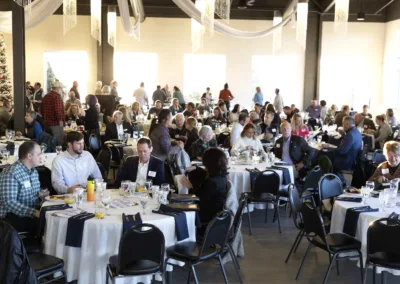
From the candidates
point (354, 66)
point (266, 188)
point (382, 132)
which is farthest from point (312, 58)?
point (266, 188)

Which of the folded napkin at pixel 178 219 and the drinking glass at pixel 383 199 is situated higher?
the drinking glass at pixel 383 199

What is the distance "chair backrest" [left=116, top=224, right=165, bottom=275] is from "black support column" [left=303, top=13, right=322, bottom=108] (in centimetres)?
1784

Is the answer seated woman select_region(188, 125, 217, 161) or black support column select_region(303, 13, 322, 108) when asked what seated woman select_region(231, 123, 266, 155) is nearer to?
seated woman select_region(188, 125, 217, 161)

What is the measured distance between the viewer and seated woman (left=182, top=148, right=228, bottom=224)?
17.5 feet

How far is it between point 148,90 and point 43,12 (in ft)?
38.9

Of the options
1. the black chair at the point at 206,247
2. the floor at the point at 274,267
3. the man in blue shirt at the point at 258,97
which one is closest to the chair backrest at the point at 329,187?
the floor at the point at 274,267

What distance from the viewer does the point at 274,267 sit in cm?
584

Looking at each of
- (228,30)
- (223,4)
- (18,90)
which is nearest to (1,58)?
(18,90)

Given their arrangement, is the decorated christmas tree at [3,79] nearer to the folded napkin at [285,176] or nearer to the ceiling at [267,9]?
the ceiling at [267,9]

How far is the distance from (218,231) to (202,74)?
55.7 feet

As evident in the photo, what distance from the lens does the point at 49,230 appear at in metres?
4.77

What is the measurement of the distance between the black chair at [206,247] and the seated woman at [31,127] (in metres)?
5.78

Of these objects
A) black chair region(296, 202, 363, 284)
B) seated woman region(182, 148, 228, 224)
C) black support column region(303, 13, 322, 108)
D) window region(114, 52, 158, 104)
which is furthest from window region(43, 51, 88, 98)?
black chair region(296, 202, 363, 284)

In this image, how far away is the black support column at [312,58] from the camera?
823 inches
